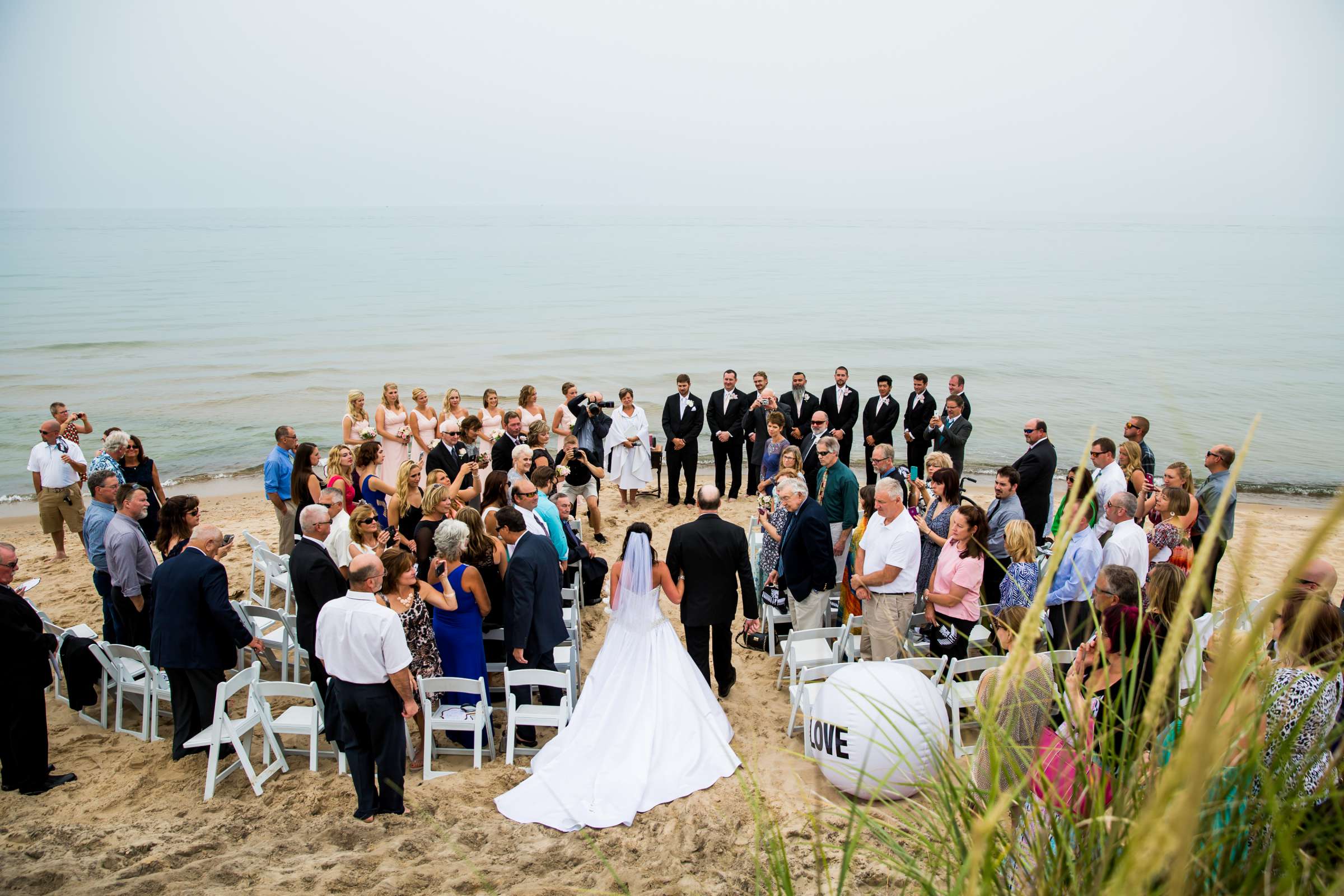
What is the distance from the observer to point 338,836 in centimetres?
498

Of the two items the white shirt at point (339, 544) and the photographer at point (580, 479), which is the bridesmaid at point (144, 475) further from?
the photographer at point (580, 479)

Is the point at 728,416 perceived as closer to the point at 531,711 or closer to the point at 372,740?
the point at 531,711

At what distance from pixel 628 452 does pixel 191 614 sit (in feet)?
23.4

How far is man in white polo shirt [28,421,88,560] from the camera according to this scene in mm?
9875

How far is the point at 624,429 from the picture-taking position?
39.3 ft

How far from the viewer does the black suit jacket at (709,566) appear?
6.52 meters

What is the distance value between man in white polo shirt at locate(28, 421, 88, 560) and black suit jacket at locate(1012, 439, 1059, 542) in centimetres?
1075

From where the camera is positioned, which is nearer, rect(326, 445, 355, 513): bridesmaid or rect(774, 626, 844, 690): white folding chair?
rect(774, 626, 844, 690): white folding chair

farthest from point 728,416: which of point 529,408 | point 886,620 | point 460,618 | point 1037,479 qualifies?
point 460,618

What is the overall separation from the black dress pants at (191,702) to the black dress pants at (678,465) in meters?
7.21

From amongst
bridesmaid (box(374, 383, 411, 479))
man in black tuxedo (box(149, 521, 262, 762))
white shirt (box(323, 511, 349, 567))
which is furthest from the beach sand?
bridesmaid (box(374, 383, 411, 479))

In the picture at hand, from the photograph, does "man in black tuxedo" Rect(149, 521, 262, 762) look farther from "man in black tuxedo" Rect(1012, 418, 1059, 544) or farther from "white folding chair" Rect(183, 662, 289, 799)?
"man in black tuxedo" Rect(1012, 418, 1059, 544)

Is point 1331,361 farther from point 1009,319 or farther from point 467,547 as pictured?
point 467,547

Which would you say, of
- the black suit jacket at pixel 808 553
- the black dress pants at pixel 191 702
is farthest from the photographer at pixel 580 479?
the black dress pants at pixel 191 702
